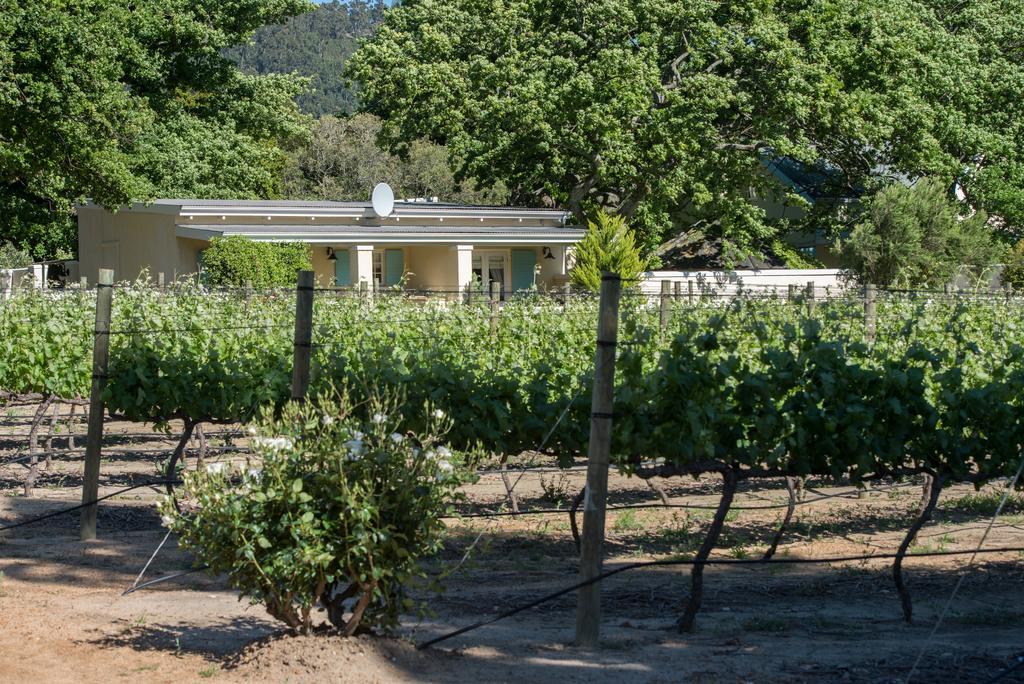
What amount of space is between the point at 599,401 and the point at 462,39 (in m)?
27.7

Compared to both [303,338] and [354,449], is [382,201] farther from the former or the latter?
[354,449]

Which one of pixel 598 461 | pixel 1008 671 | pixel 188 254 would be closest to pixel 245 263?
pixel 188 254

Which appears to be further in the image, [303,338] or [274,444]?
[303,338]

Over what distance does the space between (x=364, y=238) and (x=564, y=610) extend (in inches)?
866

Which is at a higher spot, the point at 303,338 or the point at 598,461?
the point at 303,338

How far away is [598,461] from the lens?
589 cm

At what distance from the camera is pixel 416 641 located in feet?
19.6

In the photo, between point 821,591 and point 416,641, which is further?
point 821,591

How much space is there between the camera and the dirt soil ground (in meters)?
5.43

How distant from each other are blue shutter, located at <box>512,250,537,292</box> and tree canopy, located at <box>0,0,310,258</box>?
30.2ft

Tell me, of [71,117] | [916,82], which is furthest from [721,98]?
[71,117]

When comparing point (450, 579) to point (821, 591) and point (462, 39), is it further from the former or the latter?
point (462, 39)

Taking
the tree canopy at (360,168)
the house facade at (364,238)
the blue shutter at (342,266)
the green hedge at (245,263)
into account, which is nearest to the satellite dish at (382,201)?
the house facade at (364,238)

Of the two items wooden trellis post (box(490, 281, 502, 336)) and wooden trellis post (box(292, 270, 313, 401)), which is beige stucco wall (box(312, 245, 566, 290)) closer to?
wooden trellis post (box(490, 281, 502, 336))
